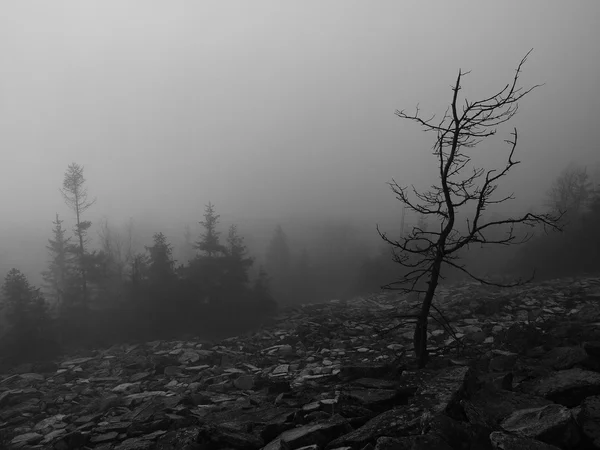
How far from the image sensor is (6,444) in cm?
859

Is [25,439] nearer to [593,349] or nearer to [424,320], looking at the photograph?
[424,320]

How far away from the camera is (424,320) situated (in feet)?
24.8

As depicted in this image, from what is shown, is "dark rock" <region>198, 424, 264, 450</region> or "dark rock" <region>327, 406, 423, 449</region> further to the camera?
"dark rock" <region>198, 424, 264, 450</region>

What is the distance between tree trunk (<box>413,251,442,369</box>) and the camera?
7215 mm

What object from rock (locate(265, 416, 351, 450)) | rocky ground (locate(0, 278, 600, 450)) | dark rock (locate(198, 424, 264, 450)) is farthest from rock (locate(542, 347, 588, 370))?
dark rock (locate(198, 424, 264, 450))

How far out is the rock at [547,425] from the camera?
4.31 metres

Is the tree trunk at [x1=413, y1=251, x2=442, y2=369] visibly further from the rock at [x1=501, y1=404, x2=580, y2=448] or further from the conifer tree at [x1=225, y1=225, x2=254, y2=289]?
the conifer tree at [x1=225, y1=225, x2=254, y2=289]

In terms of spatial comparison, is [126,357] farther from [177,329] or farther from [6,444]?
[6,444]

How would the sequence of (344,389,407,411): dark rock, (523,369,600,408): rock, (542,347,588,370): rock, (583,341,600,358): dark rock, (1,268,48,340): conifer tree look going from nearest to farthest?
(523,369,600,408): rock
(344,389,407,411): dark rock
(583,341,600,358): dark rock
(542,347,588,370): rock
(1,268,48,340): conifer tree

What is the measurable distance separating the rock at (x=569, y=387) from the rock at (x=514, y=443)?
2430mm

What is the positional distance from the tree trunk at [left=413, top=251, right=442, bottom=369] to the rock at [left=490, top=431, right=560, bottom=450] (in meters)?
3.22

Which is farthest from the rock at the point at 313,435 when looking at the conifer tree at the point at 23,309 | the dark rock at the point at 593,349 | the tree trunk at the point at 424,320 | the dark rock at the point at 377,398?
the conifer tree at the point at 23,309

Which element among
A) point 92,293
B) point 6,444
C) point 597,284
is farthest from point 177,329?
point 597,284

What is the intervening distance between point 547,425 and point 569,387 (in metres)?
1.95
